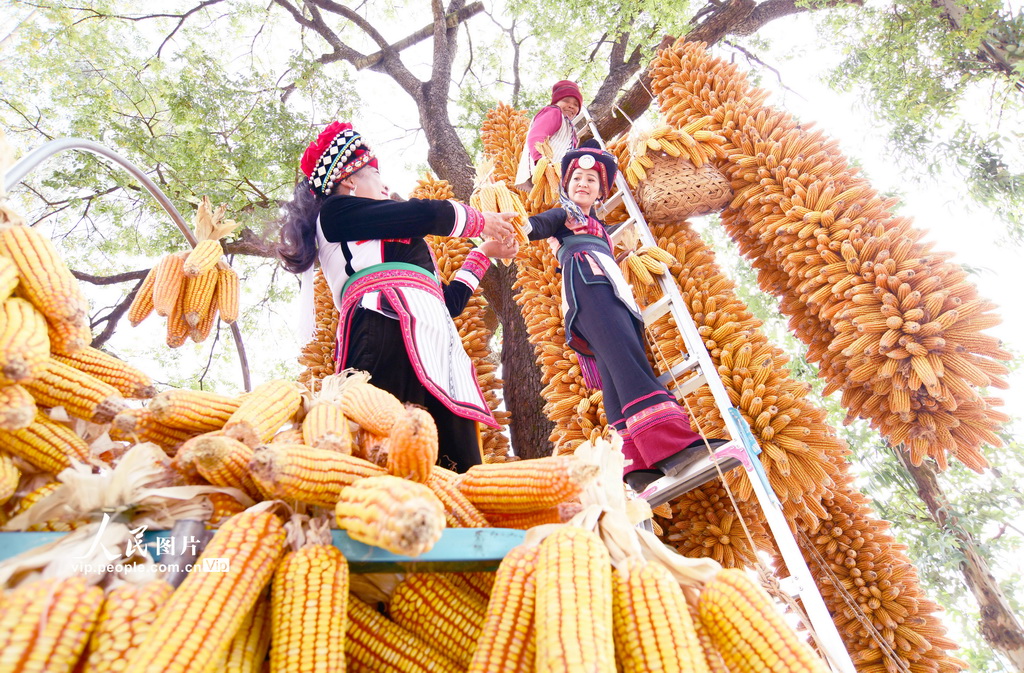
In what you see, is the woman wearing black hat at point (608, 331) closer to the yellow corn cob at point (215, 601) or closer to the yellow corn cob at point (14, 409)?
the yellow corn cob at point (215, 601)

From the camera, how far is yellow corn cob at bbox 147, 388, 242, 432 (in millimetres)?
1333

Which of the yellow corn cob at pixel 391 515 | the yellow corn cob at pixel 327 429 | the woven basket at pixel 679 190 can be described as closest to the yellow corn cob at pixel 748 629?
the yellow corn cob at pixel 391 515

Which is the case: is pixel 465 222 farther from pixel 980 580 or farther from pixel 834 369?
pixel 980 580

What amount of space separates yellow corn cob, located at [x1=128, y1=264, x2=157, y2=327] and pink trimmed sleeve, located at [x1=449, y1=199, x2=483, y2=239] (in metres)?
1.22

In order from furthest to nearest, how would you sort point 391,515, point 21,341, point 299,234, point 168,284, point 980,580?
point 980,580, point 299,234, point 168,284, point 21,341, point 391,515

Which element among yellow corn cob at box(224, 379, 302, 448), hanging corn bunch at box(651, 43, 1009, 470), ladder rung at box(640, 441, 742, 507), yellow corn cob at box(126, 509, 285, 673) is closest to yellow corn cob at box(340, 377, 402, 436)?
yellow corn cob at box(224, 379, 302, 448)

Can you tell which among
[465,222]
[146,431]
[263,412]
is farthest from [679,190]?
[146,431]

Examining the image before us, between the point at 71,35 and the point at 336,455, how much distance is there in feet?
20.8

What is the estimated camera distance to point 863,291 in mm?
2795

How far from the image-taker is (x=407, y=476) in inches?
50.8

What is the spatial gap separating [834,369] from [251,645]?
278 cm

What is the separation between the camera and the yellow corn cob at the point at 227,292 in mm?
2516

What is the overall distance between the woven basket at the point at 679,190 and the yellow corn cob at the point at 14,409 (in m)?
3.22

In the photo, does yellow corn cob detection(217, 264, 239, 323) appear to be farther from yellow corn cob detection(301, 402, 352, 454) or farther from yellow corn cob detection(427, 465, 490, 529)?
yellow corn cob detection(427, 465, 490, 529)
